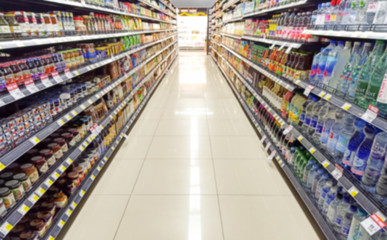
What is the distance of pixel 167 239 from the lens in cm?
191

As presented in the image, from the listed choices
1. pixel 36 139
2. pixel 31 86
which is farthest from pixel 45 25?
pixel 36 139

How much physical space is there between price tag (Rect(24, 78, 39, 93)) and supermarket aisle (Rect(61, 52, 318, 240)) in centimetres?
117

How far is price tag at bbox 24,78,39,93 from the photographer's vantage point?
5.18 feet

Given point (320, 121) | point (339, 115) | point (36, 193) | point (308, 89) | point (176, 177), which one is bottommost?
point (176, 177)

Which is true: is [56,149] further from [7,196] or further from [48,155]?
[7,196]

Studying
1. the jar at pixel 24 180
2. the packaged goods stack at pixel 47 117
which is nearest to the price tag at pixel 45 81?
the packaged goods stack at pixel 47 117

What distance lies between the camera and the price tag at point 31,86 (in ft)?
5.18

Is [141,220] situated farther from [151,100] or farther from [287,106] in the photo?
[151,100]

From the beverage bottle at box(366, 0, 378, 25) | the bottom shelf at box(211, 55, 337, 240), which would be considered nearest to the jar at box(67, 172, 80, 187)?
the bottom shelf at box(211, 55, 337, 240)

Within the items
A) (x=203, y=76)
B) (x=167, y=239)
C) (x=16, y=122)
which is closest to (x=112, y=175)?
(x=167, y=239)

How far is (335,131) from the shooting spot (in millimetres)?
1755

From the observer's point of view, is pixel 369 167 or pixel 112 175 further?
pixel 112 175

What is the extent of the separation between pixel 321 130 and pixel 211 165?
1352 mm

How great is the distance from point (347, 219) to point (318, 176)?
18.0 inches
